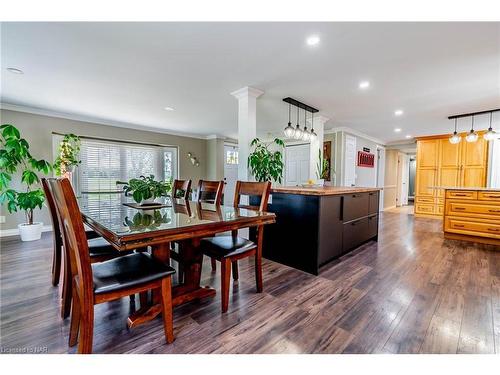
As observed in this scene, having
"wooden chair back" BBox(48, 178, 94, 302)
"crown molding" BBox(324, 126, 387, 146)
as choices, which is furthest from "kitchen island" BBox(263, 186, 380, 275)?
"crown molding" BBox(324, 126, 387, 146)

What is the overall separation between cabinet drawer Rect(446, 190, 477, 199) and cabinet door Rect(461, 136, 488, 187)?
2404 mm

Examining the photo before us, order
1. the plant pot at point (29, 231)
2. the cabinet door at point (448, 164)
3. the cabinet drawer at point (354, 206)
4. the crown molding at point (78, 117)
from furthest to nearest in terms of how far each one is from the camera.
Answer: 1. the cabinet door at point (448, 164)
2. the crown molding at point (78, 117)
3. the plant pot at point (29, 231)
4. the cabinet drawer at point (354, 206)

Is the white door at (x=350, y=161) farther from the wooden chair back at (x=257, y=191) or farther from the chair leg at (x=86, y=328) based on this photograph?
the chair leg at (x=86, y=328)

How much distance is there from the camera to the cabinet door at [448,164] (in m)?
5.69

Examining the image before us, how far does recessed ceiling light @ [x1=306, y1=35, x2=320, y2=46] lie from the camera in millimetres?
1941

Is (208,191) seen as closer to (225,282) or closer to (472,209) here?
(225,282)

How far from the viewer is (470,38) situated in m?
1.92

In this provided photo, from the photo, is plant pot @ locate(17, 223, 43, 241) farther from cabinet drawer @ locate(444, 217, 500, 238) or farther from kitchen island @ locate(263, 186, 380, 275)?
cabinet drawer @ locate(444, 217, 500, 238)

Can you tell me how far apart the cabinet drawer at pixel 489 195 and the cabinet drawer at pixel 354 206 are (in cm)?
195

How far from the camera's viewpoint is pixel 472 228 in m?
3.71

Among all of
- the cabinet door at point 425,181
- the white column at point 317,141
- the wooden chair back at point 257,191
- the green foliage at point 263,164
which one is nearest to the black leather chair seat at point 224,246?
the wooden chair back at point 257,191

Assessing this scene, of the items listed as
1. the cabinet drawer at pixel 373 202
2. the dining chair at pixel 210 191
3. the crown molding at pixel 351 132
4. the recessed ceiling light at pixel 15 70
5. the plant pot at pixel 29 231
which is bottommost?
the plant pot at pixel 29 231

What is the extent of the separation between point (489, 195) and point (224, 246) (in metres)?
4.23
